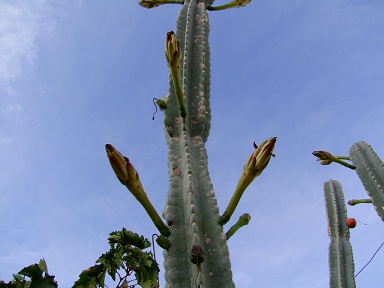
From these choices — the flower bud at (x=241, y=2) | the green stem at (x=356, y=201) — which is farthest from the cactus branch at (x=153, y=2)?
the green stem at (x=356, y=201)

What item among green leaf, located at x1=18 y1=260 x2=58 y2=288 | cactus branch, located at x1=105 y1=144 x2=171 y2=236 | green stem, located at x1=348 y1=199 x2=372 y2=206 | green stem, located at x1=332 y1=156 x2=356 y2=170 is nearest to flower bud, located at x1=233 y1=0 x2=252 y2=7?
cactus branch, located at x1=105 y1=144 x2=171 y2=236

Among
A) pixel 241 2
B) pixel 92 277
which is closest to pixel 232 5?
pixel 241 2

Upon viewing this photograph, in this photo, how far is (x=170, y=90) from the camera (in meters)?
2.50

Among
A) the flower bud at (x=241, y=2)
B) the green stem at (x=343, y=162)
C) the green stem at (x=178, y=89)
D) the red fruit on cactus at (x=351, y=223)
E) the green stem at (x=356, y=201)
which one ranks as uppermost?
the flower bud at (x=241, y=2)

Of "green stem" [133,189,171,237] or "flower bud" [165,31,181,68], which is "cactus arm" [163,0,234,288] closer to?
"green stem" [133,189,171,237]

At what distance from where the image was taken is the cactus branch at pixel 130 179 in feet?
6.11

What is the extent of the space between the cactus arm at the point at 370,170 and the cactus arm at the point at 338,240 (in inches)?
18.3

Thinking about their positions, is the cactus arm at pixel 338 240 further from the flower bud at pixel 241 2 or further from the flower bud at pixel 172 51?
the flower bud at pixel 172 51

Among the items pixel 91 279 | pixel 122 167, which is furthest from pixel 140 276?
pixel 122 167

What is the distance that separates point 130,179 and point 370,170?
3.21 meters

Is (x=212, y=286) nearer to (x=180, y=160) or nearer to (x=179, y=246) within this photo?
(x=179, y=246)

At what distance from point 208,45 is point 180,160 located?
1037 millimetres

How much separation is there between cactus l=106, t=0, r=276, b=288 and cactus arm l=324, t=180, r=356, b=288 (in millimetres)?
2626

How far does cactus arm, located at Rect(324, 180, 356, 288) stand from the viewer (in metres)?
4.27
